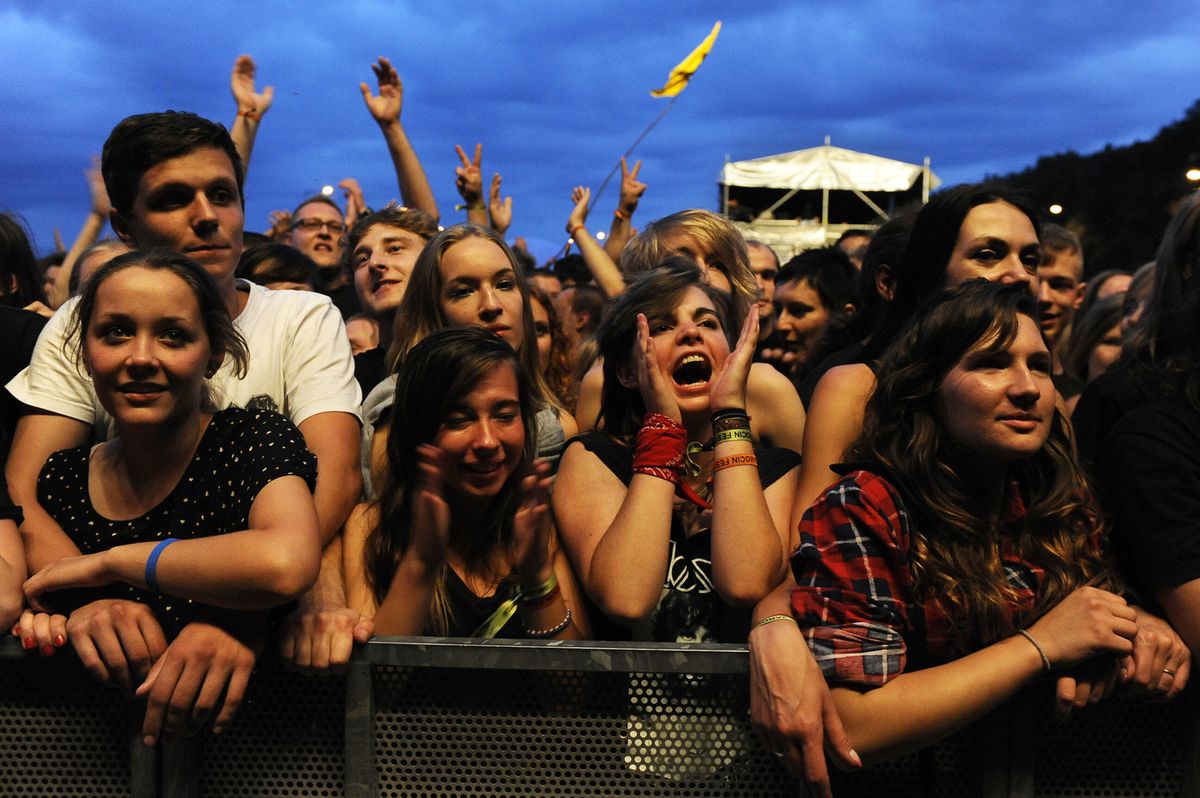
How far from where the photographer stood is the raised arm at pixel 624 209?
255 inches

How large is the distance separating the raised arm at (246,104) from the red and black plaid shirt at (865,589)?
3.92 meters

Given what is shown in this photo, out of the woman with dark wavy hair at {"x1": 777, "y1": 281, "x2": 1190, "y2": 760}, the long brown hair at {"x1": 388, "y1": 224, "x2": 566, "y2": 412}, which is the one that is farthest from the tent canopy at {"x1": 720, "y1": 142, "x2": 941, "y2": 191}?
the woman with dark wavy hair at {"x1": 777, "y1": 281, "x2": 1190, "y2": 760}

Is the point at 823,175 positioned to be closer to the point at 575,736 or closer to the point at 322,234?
the point at 322,234

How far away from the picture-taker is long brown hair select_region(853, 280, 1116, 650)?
94.6 inches

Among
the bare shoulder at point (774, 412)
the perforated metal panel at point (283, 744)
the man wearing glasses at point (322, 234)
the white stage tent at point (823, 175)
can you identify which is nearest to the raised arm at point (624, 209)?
the man wearing glasses at point (322, 234)

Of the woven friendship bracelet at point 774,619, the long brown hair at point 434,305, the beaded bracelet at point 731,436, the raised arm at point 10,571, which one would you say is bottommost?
the woven friendship bracelet at point 774,619

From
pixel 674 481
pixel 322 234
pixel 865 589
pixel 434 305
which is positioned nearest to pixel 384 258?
pixel 434 305

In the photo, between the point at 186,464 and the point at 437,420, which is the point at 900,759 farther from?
the point at 186,464

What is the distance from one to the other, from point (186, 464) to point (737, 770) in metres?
1.37

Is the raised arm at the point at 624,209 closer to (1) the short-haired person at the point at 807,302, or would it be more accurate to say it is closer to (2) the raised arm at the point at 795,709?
(1) the short-haired person at the point at 807,302

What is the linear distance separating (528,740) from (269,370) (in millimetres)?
1366

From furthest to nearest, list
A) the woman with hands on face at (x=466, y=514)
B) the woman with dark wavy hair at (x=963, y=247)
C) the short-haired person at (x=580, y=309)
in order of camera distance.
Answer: the short-haired person at (x=580, y=309)
the woman with dark wavy hair at (x=963, y=247)
the woman with hands on face at (x=466, y=514)

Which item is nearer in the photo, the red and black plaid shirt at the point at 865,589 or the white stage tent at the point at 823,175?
the red and black plaid shirt at the point at 865,589

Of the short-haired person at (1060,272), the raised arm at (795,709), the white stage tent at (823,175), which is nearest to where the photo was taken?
the raised arm at (795,709)
